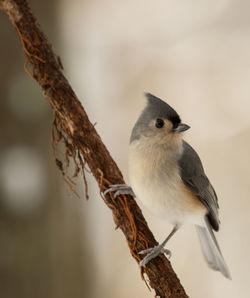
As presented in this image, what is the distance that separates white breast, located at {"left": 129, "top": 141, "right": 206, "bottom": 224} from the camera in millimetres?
1314

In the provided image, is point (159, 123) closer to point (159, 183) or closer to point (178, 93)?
point (159, 183)

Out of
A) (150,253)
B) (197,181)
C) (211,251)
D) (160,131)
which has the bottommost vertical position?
(211,251)

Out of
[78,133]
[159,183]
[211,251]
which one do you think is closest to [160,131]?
[159,183]

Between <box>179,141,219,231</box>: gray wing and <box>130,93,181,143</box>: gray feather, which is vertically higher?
<box>130,93,181,143</box>: gray feather

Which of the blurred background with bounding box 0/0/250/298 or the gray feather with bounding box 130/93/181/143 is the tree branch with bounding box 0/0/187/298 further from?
the blurred background with bounding box 0/0/250/298

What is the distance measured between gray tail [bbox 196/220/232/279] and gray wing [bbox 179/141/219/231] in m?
0.05

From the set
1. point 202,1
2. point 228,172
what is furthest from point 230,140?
point 202,1

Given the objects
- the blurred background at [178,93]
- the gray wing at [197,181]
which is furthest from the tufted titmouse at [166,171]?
the blurred background at [178,93]

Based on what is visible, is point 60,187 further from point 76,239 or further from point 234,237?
point 234,237

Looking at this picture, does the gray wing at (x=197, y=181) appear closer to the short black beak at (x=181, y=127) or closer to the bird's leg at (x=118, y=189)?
the short black beak at (x=181, y=127)

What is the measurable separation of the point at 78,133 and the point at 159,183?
1.04ft

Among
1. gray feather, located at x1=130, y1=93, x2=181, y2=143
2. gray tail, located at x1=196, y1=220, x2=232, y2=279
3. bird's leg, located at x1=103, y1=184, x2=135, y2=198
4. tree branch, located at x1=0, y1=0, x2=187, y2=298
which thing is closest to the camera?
tree branch, located at x1=0, y1=0, x2=187, y2=298

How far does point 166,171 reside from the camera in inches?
52.5

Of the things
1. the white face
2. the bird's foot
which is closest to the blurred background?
the white face
